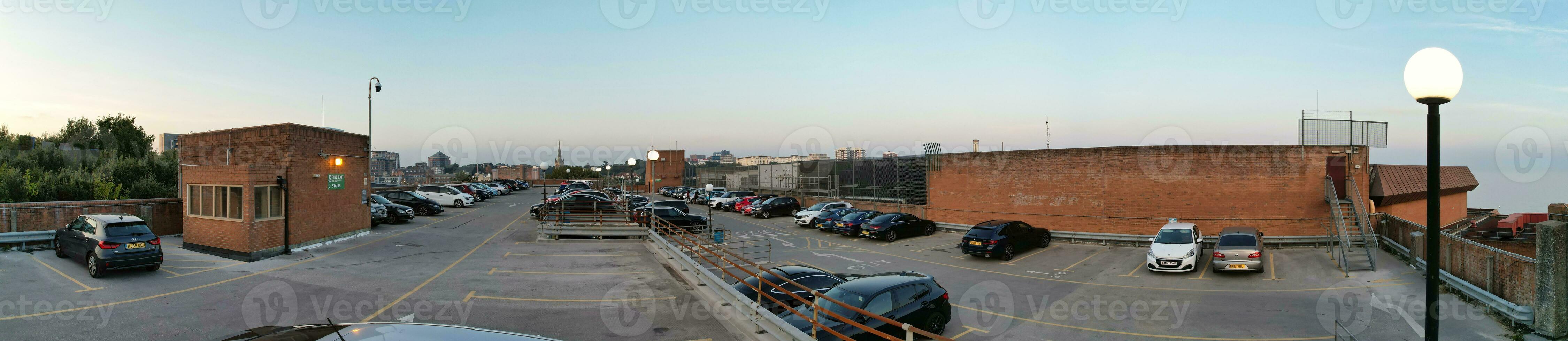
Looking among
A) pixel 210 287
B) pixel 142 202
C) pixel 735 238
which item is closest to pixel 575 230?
pixel 735 238

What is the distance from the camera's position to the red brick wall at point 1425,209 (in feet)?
74.4

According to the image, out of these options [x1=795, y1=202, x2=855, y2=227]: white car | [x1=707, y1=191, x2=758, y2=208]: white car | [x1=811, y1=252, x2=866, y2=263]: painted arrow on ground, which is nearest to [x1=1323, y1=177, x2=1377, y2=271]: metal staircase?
[x1=811, y1=252, x2=866, y2=263]: painted arrow on ground

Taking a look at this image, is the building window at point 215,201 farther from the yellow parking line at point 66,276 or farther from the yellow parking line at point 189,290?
the yellow parking line at point 66,276

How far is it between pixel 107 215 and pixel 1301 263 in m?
29.9

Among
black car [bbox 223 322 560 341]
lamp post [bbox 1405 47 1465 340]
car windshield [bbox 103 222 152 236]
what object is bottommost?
car windshield [bbox 103 222 152 236]

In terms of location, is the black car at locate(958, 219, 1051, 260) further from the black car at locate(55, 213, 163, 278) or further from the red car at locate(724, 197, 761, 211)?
the black car at locate(55, 213, 163, 278)

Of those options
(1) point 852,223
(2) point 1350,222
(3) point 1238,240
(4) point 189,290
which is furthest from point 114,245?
(2) point 1350,222

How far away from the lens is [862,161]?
34.2m

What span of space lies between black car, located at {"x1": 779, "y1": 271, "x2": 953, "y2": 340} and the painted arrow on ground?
8.36 meters

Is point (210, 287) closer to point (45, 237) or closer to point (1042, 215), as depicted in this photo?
point (45, 237)

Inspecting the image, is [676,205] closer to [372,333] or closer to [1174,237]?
[1174,237]

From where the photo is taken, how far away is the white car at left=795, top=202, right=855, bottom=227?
28.4 metres

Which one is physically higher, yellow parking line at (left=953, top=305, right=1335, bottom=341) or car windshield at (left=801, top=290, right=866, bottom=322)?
car windshield at (left=801, top=290, right=866, bottom=322)

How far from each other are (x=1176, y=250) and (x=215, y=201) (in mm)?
25944
